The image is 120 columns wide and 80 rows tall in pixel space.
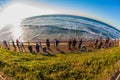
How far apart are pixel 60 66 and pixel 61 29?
185 inches

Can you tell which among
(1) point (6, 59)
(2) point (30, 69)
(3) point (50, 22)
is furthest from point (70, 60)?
(3) point (50, 22)

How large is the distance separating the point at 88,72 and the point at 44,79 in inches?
107

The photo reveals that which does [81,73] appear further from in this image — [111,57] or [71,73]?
[111,57]

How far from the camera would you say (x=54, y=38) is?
27.5 metres

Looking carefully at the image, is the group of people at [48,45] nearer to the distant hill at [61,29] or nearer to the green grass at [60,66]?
the green grass at [60,66]

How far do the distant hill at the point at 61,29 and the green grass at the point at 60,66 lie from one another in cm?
190

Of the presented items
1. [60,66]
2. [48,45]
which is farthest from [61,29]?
[60,66]

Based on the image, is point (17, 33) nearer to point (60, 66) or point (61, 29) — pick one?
point (61, 29)

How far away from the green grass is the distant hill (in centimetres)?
190

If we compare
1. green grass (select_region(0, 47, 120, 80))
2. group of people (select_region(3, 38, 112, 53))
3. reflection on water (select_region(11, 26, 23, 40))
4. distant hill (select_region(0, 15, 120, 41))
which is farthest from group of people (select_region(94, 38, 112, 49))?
reflection on water (select_region(11, 26, 23, 40))

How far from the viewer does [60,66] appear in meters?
26.3

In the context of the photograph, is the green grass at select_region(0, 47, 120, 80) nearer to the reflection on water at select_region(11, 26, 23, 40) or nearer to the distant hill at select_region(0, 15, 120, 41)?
the distant hill at select_region(0, 15, 120, 41)

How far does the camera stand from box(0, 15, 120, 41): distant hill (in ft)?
93.4

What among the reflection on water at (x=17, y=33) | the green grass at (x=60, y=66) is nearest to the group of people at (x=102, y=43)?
the green grass at (x=60, y=66)
